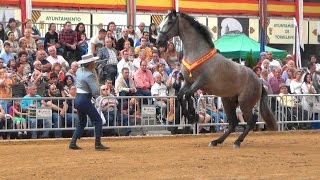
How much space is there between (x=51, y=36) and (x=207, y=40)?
6.77 metres

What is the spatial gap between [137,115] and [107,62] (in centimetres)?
279

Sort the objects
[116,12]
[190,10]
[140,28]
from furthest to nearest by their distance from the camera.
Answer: [190,10] → [116,12] → [140,28]

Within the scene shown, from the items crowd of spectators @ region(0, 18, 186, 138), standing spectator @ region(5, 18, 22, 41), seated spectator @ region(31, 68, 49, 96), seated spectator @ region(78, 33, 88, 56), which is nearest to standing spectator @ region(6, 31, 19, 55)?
crowd of spectators @ region(0, 18, 186, 138)

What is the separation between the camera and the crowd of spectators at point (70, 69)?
61.2 feet

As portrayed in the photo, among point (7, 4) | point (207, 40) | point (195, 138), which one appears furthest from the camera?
point (7, 4)

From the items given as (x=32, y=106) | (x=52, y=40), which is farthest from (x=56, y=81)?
(x=52, y=40)

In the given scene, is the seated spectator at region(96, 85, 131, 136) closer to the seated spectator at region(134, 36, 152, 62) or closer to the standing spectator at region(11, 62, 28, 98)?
the standing spectator at region(11, 62, 28, 98)

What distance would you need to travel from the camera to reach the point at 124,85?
2058cm

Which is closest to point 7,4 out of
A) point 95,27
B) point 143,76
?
point 95,27

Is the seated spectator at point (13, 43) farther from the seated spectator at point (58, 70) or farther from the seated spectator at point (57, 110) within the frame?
the seated spectator at point (57, 110)

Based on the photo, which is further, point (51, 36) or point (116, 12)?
point (116, 12)

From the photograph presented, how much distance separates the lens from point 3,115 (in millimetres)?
17938

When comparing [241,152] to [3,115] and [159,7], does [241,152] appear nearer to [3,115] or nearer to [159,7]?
[3,115]

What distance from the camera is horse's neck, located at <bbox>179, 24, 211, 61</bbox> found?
16875 millimetres
